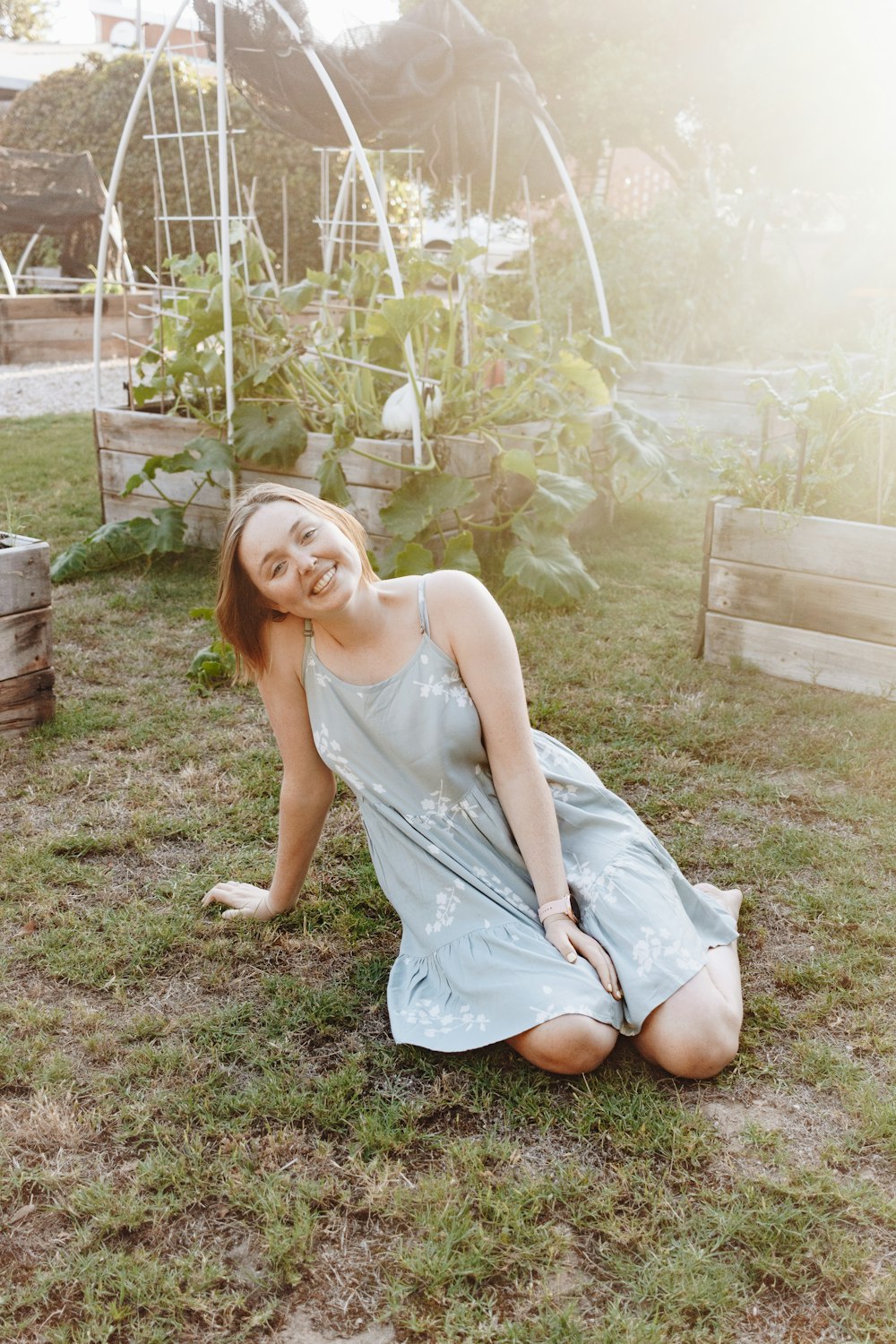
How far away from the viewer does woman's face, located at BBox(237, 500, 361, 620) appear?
5.74 ft

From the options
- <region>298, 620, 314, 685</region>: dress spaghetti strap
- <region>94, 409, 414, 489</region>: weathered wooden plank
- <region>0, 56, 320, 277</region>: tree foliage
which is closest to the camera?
<region>298, 620, 314, 685</region>: dress spaghetti strap

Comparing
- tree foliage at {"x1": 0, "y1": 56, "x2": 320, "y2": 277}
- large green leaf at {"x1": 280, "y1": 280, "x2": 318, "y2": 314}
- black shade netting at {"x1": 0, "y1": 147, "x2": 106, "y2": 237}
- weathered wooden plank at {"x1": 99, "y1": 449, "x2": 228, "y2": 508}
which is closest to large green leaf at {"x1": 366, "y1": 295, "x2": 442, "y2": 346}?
large green leaf at {"x1": 280, "y1": 280, "x2": 318, "y2": 314}

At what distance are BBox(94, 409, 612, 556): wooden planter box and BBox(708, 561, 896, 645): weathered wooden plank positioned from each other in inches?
41.7

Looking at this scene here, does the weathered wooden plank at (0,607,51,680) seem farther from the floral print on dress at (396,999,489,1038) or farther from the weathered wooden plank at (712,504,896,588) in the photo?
the weathered wooden plank at (712,504,896,588)

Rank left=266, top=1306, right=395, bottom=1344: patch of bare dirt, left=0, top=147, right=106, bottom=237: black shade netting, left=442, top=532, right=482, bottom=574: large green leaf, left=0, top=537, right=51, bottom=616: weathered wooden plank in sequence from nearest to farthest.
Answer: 1. left=266, top=1306, right=395, bottom=1344: patch of bare dirt
2. left=0, top=537, right=51, bottom=616: weathered wooden plank
3. left=442, top=532, right=482, bottom=574: large green leaf
4. left=0, top=147, right=106, bottom=237: black shade netting

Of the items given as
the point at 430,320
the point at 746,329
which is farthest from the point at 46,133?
the point at 430,320

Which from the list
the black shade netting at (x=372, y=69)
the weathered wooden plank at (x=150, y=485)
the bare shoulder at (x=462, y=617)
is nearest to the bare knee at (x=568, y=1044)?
the bare shoulder at (x=462, y=617)

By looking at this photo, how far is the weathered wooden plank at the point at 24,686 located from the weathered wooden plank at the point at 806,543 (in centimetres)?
190

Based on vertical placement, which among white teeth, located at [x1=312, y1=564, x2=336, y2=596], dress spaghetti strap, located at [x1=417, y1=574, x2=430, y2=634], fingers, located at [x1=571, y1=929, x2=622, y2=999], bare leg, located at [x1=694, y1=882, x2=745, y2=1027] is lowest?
bare leg, located at [x1=694, y1=882, x2=745, y2=1027]

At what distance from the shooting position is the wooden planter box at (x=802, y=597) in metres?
3.05

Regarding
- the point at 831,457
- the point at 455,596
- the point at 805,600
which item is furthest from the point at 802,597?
the point at 455,596

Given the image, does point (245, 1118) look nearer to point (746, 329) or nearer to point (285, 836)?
point (285, 836)

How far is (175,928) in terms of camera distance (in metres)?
2.16

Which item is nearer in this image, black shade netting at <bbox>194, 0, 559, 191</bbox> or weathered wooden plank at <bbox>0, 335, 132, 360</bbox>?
black shade netting at <bbox>194, 0, 559, 191</bbox>
